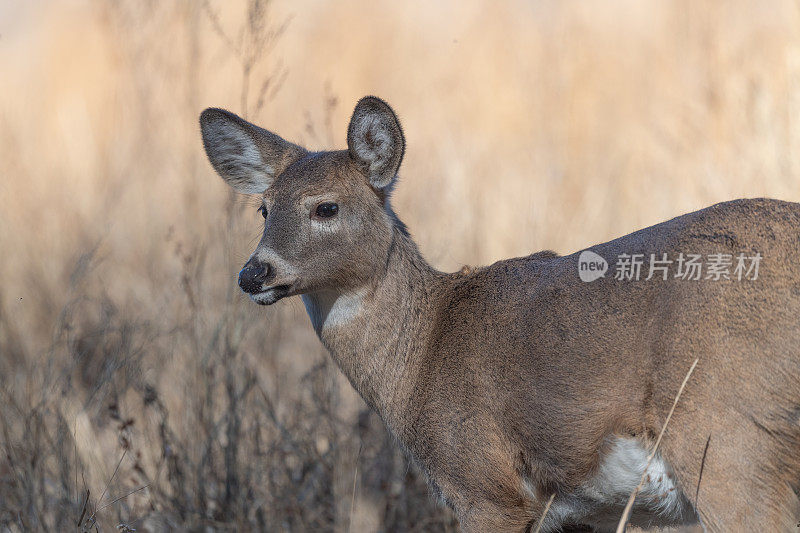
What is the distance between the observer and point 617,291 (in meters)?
4.00

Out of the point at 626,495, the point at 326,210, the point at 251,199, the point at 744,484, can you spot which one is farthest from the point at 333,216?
the point at 744,484

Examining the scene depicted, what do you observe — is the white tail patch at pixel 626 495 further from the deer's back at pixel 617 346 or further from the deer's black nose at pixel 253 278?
the deer's black nose at pixel 253 278

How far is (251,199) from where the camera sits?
684 cm

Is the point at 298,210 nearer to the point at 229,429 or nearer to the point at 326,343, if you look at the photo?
the point at 326,343

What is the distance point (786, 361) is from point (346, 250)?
207 centimetres

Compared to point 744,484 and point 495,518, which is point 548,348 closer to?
point 495,518

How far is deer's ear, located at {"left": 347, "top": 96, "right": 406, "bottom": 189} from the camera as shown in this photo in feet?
16.0

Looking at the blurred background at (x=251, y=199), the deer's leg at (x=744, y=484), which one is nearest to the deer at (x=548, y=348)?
the deer's leg at (x=744, y=484)

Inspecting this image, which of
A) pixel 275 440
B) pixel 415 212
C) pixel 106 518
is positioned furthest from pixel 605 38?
pixel 106 518

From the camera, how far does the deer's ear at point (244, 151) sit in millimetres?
5340

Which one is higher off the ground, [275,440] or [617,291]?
[617,291]

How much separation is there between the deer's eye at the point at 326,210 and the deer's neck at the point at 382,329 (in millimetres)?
362

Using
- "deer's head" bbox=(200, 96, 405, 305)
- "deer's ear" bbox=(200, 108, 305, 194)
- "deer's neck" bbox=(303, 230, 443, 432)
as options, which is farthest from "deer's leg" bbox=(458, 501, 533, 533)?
"deer's ear" bbox=(200, 108, 305, 194)

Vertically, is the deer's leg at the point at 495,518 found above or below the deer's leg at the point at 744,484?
below
